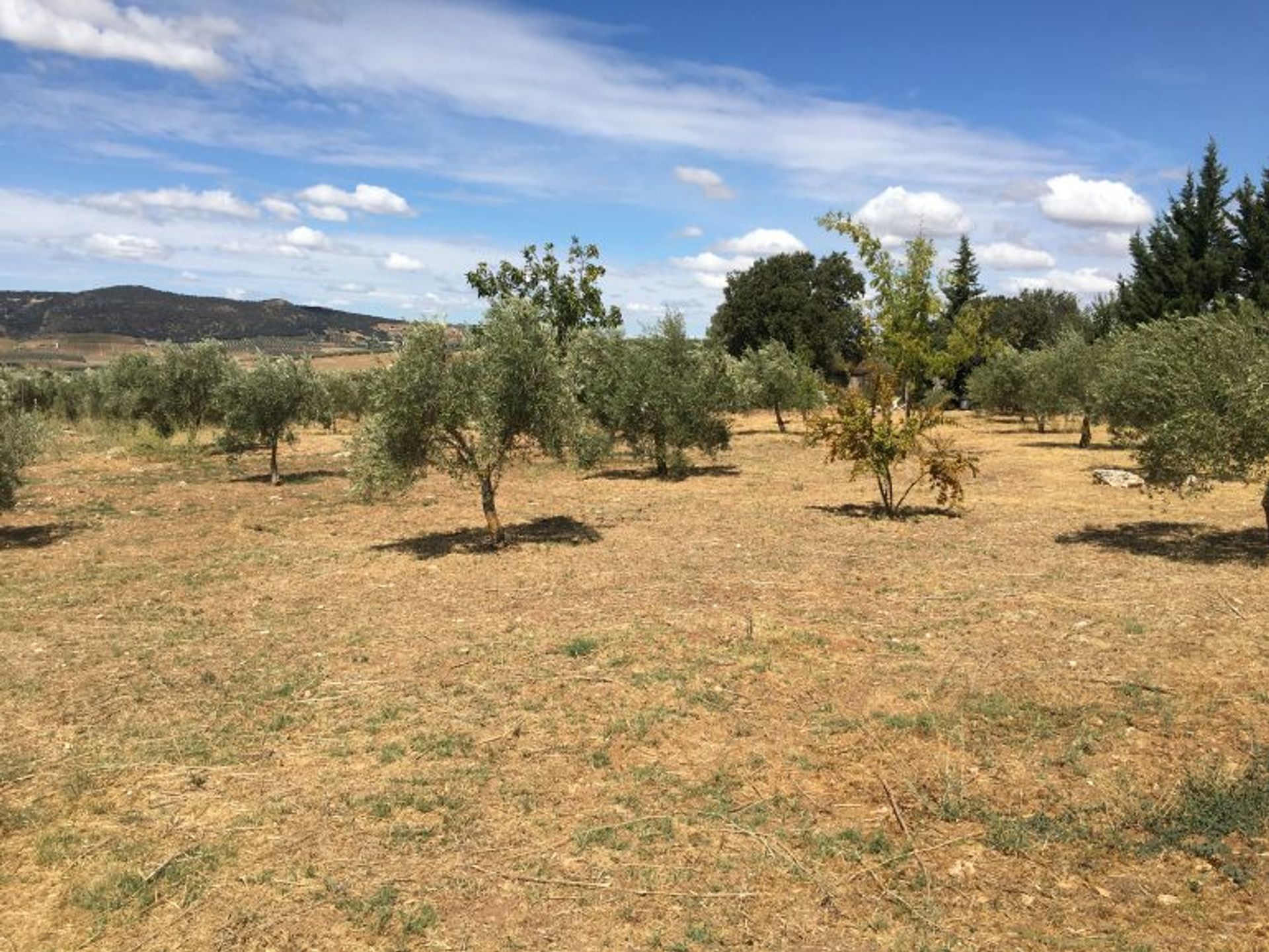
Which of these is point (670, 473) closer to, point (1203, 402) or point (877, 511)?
point (877, 511)

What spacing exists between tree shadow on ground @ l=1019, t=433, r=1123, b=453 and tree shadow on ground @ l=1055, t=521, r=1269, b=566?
18.9 m

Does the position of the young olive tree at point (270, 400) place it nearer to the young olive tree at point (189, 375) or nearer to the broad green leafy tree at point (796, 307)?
the young olive tree at point (189, 375)

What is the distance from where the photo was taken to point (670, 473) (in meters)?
31.9

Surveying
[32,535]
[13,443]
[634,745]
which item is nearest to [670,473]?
[32,535]

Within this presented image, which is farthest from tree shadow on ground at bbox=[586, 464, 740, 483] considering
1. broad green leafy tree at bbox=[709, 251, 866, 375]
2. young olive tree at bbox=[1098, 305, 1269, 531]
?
broad green leafy tree at bbox=[709, 251, 866, 375]

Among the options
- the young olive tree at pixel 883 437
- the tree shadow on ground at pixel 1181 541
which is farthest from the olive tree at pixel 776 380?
the tree shadow on ground at pixel 1181 541

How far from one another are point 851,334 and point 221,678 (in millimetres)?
65756

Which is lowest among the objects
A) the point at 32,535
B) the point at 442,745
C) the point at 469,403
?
the point at 32,535

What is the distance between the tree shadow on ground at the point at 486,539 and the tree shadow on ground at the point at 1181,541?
1120 centimetres

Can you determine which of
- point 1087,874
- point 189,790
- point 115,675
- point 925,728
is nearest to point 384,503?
point 115,675

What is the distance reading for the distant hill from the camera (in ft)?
403

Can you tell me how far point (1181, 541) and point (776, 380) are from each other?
2983cm

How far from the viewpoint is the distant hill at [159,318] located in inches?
4840

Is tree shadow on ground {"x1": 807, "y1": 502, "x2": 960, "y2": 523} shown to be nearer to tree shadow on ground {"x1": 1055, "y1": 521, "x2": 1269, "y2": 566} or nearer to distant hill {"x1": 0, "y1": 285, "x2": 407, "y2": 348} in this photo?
tree shadow on ground {"x1": 1055, "y1": 521, "x2": 1269, "y2": 566}
